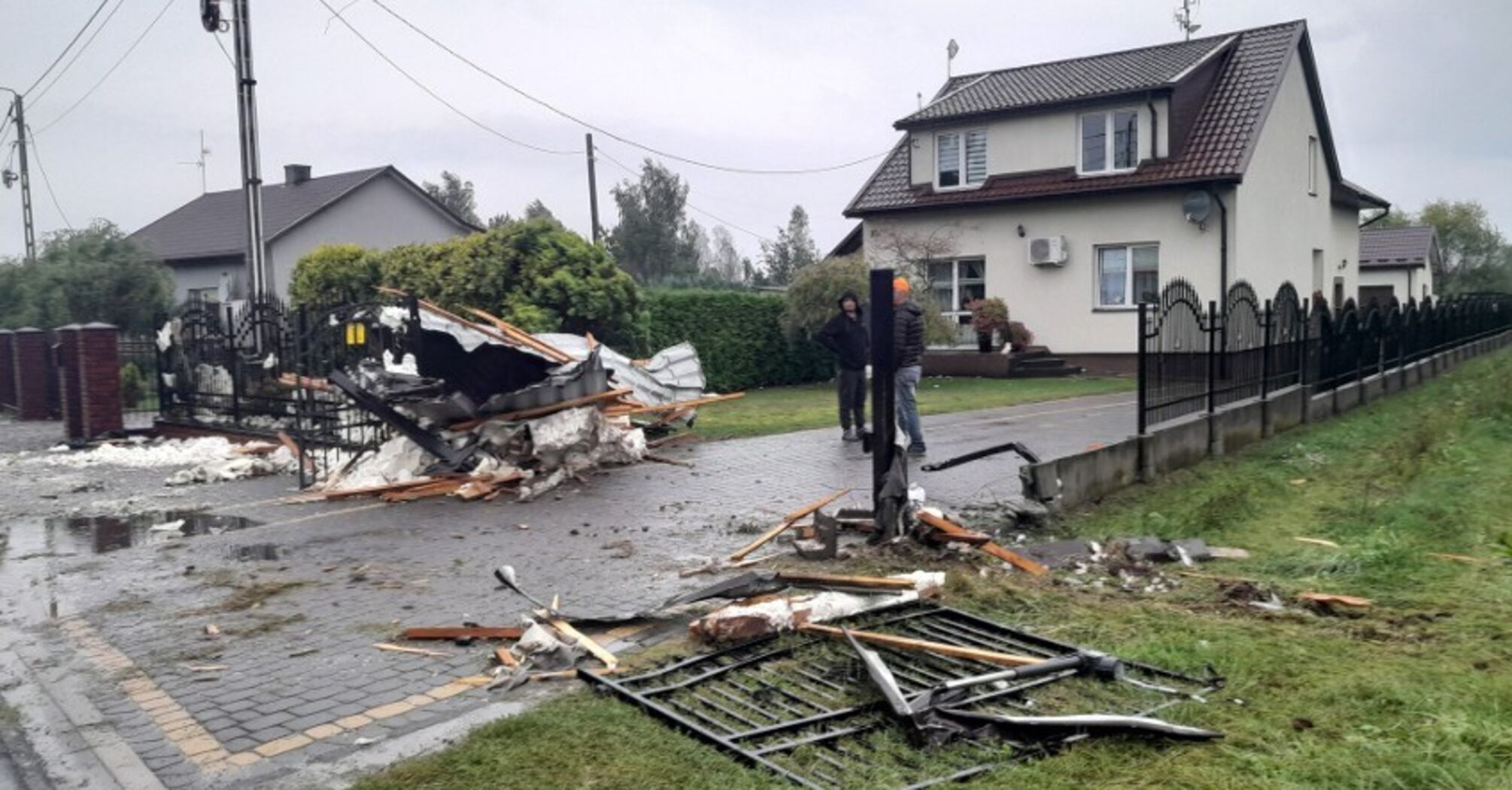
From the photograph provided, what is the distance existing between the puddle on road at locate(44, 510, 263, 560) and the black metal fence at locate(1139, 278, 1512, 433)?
27.3 feet

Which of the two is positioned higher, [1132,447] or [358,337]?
[358,337]

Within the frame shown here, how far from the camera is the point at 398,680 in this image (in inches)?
220

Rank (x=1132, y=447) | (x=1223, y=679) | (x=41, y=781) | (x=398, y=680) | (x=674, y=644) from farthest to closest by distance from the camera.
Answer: (x=1132, y=447) → (x=674, y=644) → (x=398, y=680) → (x=1223, y=679) → (x=41, y=781)

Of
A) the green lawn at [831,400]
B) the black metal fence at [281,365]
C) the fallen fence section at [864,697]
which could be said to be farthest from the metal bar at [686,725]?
the green lawn at [831,400]

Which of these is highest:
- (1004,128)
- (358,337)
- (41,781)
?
(1004,128)

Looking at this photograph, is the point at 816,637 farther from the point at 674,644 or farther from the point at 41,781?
the point at 41,781

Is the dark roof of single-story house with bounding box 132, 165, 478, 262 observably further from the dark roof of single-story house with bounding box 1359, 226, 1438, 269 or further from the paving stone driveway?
the dark roof of single-story house with bounding box 1359, 226, 1438, 269

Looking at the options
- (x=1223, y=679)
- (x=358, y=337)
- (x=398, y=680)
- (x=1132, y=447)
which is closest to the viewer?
(x=1223, y=679)

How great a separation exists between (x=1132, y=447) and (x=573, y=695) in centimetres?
688

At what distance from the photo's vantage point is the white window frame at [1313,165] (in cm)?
2944

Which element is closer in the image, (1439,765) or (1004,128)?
(1439,765)

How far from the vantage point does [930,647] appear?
5.45 metres

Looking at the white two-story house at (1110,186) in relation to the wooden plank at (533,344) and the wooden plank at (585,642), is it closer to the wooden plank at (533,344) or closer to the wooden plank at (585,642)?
the wooden plank at (533,344)

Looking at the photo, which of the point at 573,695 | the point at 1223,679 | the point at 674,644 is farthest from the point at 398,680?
the point at 1223,679
